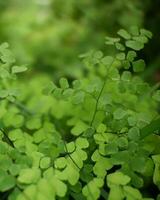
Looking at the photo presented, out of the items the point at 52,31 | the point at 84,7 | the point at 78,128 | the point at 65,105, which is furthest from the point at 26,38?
the point at 78,128

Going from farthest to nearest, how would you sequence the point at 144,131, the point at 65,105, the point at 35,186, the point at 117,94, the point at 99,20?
the point at 99,20 < the point at 65,105 < the point at 117,94 < the point at 144,131 < the point at 35,186

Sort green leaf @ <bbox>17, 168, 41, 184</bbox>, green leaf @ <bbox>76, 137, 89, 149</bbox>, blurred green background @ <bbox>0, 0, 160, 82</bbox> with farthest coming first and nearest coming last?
blurred green background @ <bbox>0, 0, 160, 82</bbox>
green leaf @ <bbox>76, 137, 89, 149</bbox>
green leaf @ <bbox>17, 168, 41, 184</bbox>

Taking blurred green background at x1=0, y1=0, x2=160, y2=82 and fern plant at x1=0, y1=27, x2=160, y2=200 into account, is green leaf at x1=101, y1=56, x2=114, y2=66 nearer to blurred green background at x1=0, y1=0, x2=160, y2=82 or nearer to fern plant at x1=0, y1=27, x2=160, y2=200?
fern plant at x1=0, y1=27, x2=160, y2=200

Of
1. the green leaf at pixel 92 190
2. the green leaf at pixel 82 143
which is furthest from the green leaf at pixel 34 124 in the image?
the green leaf at pixel 92 190

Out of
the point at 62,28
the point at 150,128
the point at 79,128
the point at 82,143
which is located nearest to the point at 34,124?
the point at 79,128

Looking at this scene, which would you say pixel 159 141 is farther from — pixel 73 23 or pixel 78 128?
pixel 73 23

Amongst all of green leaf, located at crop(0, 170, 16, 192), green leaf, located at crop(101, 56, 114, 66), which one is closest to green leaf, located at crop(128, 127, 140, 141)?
green leaf, located at crop(101, 56, 114, 66)

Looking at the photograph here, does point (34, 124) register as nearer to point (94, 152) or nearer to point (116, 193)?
point (94, 152)

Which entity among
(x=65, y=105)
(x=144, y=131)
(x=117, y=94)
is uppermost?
(x=144, y=131)

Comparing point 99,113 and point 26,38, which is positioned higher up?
point 99,113
